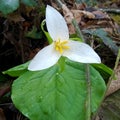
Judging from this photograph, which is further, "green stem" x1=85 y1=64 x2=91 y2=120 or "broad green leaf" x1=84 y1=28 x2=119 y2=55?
"broad green leaf" x1=84 y1=28 x2=119 y2=55

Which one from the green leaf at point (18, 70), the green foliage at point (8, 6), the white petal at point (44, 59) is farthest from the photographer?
the green foliage at point (8, 6)

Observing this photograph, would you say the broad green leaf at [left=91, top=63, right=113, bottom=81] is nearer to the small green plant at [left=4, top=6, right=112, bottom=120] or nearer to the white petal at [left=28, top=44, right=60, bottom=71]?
the small green plant at [left=4, top=6, right=112, bottom=120]

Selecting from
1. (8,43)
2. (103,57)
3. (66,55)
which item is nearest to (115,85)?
(103,57)

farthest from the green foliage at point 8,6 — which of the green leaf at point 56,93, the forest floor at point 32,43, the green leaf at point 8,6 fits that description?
the green leaf at point 56,93

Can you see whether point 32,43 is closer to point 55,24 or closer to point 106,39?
point 106,39

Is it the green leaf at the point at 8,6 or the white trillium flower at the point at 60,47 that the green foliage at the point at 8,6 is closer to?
the green leaf at the point at 8,6

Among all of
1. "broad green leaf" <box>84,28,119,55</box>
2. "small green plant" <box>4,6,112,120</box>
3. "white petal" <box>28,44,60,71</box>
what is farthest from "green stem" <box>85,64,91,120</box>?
"broad green leaf" <box>84,28,119,55</box>

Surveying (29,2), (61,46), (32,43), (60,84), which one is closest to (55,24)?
(61,46)
